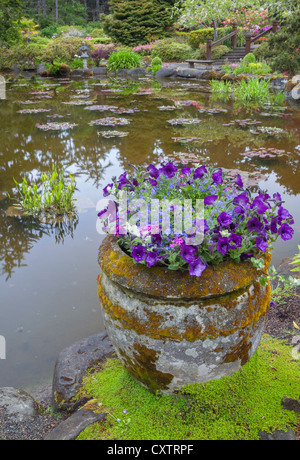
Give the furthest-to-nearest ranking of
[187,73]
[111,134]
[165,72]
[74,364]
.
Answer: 1. [165,72]
2. [187,73]
3. [111,134]
4. [74,364]

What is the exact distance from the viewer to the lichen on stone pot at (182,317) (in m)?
1.67

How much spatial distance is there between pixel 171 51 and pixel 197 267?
25.7 meters

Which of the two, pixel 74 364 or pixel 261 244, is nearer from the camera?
pixel 261 244

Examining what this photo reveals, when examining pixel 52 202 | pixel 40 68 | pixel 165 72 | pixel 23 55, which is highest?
pixel 23 55

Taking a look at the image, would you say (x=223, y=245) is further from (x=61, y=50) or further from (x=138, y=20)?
(x=138, y=20)

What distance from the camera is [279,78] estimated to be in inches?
563

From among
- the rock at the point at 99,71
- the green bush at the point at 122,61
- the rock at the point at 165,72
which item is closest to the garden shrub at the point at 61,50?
the rock at the point at 99,71

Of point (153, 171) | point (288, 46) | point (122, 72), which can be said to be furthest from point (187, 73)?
point (153, 171)

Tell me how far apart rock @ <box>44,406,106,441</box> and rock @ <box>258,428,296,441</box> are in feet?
2.80

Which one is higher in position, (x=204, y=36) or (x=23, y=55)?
(x=204, y=36)

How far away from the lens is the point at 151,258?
1643 millimetres

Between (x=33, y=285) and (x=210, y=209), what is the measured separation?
246 cm

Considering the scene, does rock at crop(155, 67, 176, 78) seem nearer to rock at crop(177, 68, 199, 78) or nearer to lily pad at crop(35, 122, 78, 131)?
rock at crop(177, 68, 199, 78)
